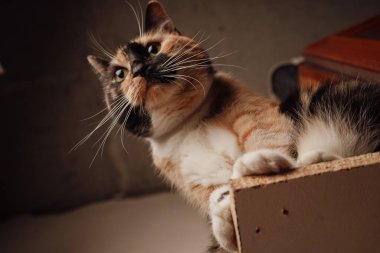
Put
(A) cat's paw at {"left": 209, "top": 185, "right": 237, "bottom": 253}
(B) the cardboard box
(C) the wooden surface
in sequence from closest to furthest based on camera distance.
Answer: (B) the cardboard box
(A) cat's paw at {"left": 209, "top": 185, "right": 237, "bottom": 253}
(C) the wooden surface

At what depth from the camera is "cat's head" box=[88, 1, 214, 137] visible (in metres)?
0.70

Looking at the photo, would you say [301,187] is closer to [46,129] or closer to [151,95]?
[151,95]

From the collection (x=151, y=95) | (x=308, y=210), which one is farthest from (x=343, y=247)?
(x=151, y=95)

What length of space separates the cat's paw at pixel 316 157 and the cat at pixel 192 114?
5 centimetres

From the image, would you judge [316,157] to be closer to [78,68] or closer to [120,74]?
[120,74]

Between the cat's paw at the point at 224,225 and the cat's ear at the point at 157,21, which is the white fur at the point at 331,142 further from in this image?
the cat's ear at the point at 157,21

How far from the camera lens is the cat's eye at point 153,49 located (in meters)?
0.75

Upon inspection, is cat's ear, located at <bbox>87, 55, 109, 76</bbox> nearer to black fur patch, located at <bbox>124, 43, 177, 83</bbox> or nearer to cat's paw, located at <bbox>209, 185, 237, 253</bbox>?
black fur patch, located at <bbox>124, 43, 177, 83</bbox>

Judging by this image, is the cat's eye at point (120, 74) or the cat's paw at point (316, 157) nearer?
the cat's paw at point (316, 157)

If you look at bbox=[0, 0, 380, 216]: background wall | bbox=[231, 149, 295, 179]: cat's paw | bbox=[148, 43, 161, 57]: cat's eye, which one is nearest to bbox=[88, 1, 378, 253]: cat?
Result: bbox=[148, 43, 161, 57]: cat's eye

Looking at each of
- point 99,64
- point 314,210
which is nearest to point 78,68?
point 99,64

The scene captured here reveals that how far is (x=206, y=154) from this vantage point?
2.35 ft

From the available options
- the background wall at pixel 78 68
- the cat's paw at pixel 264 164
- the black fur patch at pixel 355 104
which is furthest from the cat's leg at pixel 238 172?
the background wall at pixel 78 68

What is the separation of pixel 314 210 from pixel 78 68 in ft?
4.07
